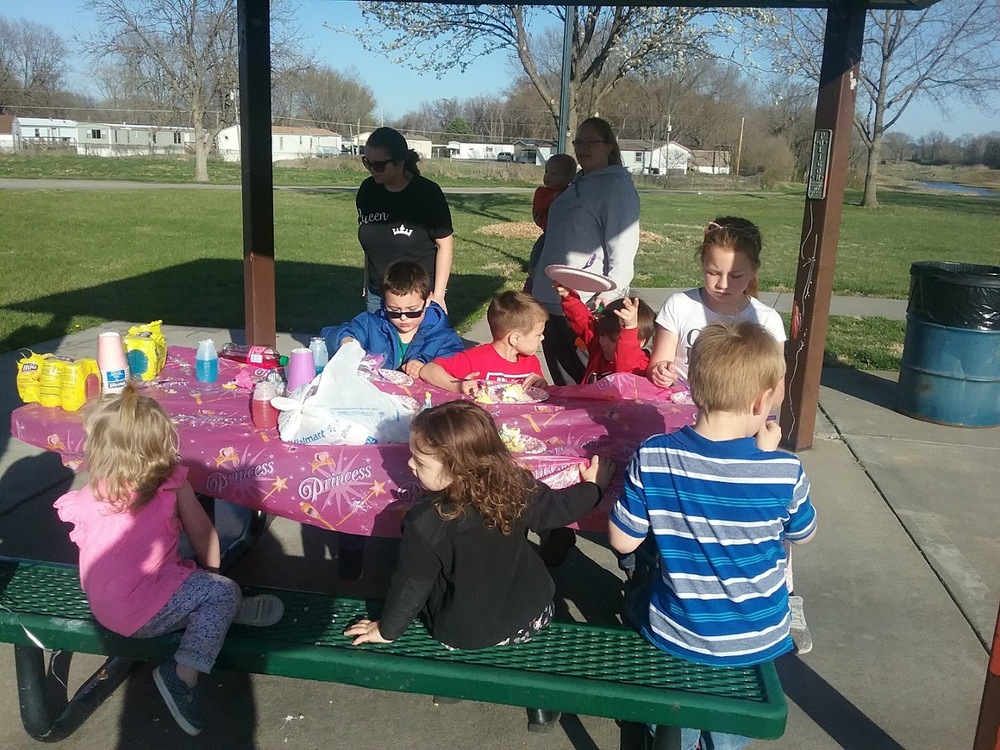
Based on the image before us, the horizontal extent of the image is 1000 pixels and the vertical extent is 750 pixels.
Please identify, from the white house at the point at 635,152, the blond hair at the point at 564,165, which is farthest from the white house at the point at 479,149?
the blond hair at the point at 564,165

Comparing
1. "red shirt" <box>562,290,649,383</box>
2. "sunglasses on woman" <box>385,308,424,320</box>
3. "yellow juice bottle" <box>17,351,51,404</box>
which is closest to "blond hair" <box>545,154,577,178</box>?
"red shirt" <box>562,290,649,383</box>

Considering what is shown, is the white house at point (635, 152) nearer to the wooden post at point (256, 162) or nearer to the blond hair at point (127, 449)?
the wooden post at point (256, 162)

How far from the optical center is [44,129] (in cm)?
6425

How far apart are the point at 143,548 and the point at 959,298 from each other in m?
5.41

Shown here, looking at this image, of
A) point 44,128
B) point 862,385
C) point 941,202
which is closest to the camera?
point 862,385

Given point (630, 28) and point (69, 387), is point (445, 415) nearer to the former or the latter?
point (69, 387)

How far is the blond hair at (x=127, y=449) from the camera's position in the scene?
2.41m

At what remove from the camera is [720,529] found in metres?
2.27

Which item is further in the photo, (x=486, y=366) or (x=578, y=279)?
(x=578, y=279)

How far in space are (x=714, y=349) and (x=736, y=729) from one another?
968 millimetres

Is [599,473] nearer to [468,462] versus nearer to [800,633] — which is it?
[468,462]

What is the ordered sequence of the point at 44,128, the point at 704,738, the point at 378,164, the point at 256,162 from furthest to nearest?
the point at 44,128 < the point at 256,162 < the point at 378,164 < the point at 704,738

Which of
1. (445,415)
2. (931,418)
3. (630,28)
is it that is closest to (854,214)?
(630,28)

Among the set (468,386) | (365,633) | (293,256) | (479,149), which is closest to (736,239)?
(468,386)
